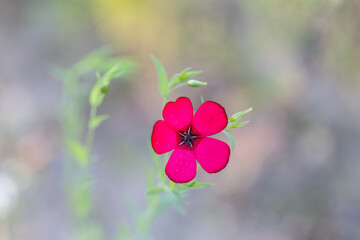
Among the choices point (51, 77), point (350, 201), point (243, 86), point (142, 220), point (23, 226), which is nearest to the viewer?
point (142, 220)

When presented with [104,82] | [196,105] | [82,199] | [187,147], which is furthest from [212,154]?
[196,105]

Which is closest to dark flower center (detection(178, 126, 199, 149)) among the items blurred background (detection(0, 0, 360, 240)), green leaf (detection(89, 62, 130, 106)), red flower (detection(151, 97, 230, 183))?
red flower (detection(151, 97, 230, 183))

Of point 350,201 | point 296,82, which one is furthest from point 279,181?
point 296,82

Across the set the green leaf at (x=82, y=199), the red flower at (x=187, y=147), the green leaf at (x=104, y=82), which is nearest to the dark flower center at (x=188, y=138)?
the red flower at (x=187, y=147)

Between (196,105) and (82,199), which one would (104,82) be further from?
(196,105)

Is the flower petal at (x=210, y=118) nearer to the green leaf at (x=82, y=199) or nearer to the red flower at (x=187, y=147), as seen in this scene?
the red flower at (x=187, y=147)

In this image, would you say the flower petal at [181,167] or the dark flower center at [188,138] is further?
the dark flower center at [188,138]

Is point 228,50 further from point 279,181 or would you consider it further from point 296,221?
point 296,221

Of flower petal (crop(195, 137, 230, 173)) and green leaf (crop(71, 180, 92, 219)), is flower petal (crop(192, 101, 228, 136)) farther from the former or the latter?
green leaf (crop(71, 180, 92, 219))
